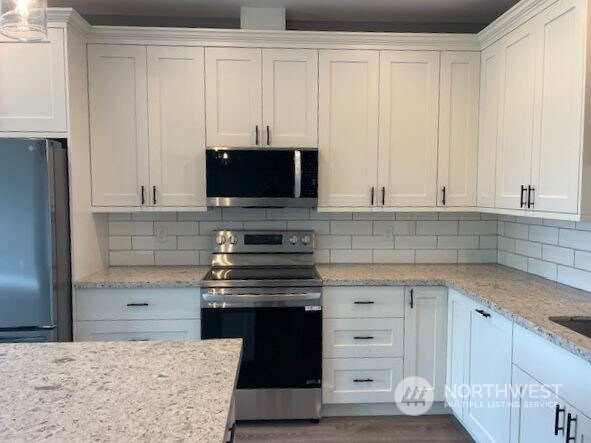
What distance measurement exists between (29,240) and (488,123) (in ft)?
8.87

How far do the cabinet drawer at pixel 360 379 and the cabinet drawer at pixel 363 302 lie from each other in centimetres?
28

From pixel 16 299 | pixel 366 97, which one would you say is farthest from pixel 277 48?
pixel 16 299

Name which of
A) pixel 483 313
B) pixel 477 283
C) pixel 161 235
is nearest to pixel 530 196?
pixel 477 283

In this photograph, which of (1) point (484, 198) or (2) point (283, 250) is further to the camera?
(2) point (283, 250)

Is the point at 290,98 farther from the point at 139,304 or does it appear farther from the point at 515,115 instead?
the point at 139,304

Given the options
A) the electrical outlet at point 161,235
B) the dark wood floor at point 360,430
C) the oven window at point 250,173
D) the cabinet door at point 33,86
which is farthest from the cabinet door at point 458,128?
the cabinet door at point 33,86

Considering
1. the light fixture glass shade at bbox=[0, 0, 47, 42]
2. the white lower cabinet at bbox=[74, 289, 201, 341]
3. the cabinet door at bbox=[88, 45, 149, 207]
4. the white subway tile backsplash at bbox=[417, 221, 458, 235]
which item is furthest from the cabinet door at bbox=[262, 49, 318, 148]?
the light fixture glass shade at bbox=[0, 0, 47, 42]

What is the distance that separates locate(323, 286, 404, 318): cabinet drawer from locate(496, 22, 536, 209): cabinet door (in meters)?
0.83

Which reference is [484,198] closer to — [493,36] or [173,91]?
[493,36]

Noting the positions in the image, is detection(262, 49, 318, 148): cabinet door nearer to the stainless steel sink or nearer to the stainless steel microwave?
the stainless steel microwave

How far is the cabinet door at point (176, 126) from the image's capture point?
2762 mm

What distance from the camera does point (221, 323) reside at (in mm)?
2553

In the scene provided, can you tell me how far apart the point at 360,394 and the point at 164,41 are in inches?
97.0

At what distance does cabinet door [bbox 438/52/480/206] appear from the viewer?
9.38 ft
